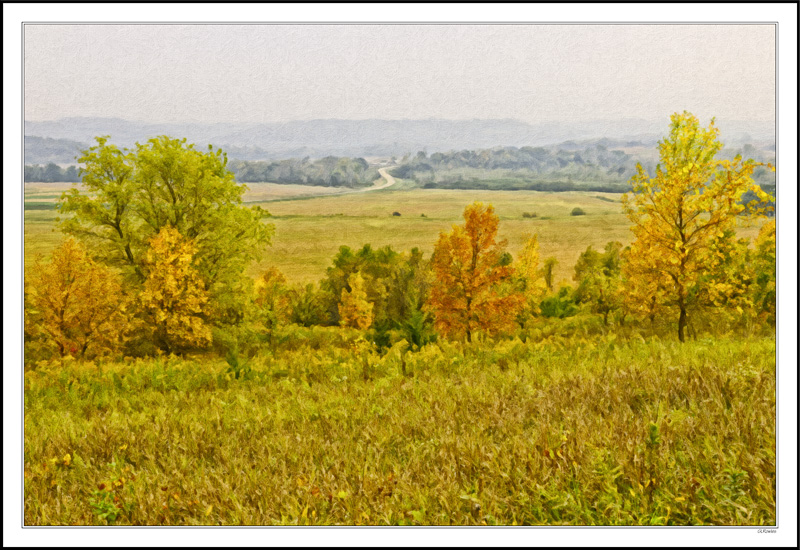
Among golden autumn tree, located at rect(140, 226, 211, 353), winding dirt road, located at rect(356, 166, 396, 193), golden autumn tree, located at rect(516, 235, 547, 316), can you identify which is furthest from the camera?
golden autumn tree, located at rect(516, 235, 547, 316)

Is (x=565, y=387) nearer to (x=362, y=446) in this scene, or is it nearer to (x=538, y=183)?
(x=362, y=446)

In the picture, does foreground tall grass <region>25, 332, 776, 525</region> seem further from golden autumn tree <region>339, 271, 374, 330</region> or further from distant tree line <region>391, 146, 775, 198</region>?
golden autumn tree <region>339, 271, 374, 330</region>

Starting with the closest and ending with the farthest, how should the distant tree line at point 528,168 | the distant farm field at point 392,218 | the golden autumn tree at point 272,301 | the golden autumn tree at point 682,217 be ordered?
the golden autumn tree at point 682,217 < the distant tree line at point 528,168 < the distant farm field at point 392,218 < the golden autumn tree at point 272,301

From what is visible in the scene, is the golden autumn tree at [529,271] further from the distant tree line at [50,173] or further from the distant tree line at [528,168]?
the distant tree line at [50,173]

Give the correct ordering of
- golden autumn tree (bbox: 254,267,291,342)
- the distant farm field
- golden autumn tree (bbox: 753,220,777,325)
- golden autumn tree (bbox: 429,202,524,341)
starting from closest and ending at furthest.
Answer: golden autumn tree (bbox: 753,220,777,325)
golden autumn tree (bbox: 429,202,524,341)
the distant farm field
golden autumn tree (bbox: 254,267,291,342)

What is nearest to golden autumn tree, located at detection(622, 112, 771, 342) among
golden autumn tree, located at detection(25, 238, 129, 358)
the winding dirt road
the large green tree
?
the winding dirt road

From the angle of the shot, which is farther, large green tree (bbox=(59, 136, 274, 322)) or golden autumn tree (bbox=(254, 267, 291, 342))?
golden autumn tree (bbox=(254, 267, 291, 342))

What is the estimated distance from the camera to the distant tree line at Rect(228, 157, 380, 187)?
43.8ft

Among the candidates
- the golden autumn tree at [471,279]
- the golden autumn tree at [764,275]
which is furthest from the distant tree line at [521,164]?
the golden autumn tree at [764,275]

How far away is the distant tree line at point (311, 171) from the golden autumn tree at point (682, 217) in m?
7.64

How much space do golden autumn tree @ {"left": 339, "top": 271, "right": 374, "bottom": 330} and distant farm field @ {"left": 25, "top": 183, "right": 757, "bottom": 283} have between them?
2605mm

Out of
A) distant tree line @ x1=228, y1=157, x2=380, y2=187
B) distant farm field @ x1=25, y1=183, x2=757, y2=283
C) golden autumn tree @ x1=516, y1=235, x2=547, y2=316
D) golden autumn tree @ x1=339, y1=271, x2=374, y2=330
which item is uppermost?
distant tree line @ x1=228, y1=157, x2=380, y2=187

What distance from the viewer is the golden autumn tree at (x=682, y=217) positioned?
9797mm

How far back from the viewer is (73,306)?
13609 millimetres
